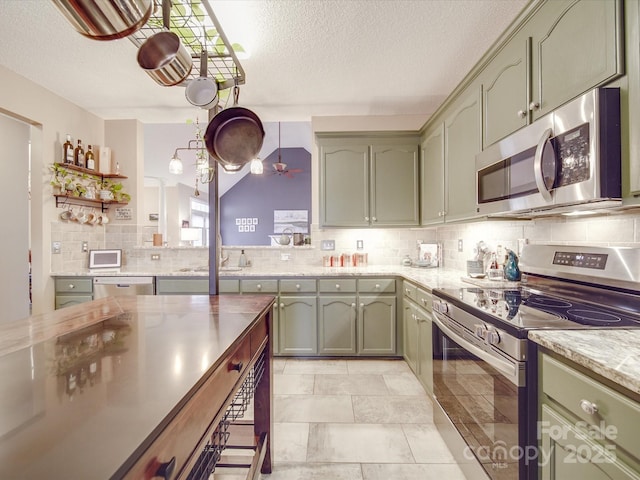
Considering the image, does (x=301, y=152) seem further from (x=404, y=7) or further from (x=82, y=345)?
(x=82, y=345)

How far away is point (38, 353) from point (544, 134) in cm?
188

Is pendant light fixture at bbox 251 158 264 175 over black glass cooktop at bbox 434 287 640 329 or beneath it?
over

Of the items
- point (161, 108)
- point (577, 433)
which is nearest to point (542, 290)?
point (577, 433)

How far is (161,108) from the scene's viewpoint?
3.21 metres

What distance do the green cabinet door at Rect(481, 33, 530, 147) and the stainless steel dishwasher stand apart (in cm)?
307

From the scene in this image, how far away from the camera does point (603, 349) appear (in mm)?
854

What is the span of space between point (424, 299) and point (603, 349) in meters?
1.38

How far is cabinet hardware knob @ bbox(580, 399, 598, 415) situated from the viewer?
0.80 metres

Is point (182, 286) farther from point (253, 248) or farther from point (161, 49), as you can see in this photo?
point (161, 49)

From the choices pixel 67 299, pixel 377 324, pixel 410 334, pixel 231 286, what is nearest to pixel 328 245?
pixel 377 324

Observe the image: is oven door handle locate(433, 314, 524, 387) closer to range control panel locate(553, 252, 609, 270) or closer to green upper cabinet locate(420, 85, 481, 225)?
range control panel locate(553, 252, 609, 270)

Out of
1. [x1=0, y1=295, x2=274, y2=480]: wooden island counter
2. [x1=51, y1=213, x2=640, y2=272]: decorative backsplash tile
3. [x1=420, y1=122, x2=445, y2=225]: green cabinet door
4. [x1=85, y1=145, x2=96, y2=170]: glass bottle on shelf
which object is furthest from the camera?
[x1=85, y1=145, x2=96, y2=170]: glass bottle on shelf

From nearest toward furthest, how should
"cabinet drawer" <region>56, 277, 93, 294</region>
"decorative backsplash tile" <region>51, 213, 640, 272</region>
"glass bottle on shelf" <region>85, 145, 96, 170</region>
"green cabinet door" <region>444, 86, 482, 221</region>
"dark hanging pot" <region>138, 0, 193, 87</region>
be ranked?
"dark hanging pot" <region>138, 0, 193, 87</region> < "green cabinet door" <region>444, 86, 482, 221</region> < "cabinet drawer" <region>56, 277, 93, 294</region> < "decorative backsplash tile" <region>51, 213, 640, 272</region> < "glass bottle on shelf" <region>85, 145, 96, 170</region>

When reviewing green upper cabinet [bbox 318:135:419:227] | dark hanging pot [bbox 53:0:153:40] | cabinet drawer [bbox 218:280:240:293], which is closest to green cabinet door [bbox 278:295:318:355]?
cabinet drawer [bbox 218:280:240:293]
